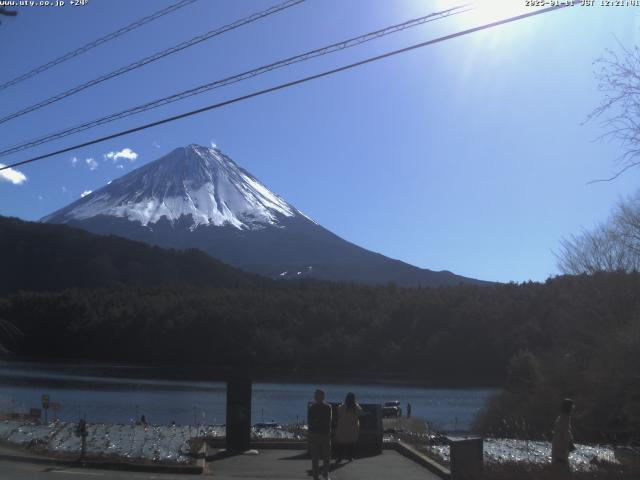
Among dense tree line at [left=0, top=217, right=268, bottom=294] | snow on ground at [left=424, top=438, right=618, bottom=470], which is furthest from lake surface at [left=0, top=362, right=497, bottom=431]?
dense tree line at [left=0, top=217, right=268, bottom=294]

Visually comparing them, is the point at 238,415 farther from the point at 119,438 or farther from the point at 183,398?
the point at 183,398

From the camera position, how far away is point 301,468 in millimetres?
13977

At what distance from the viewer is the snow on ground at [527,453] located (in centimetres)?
1343

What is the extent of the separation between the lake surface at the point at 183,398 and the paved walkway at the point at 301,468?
21.4m

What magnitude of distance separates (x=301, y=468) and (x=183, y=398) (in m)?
43.0

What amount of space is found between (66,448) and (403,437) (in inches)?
296

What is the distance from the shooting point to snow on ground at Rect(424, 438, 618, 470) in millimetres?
13430

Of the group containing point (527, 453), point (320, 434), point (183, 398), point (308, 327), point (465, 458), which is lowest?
point (183, 398)

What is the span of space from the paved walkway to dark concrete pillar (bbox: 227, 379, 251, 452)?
35 cm

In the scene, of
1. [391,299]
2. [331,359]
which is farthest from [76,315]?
[391,299]

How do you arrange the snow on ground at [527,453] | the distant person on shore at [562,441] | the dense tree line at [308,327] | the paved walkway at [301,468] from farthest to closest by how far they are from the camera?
the dense tree line at [308,327], the snow on ground at [527,453], the paved walkway at [301,468], the distant person on shore at [562,441]

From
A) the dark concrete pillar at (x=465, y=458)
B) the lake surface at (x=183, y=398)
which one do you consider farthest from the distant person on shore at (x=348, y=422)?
the lake surface at (x=183, y=398)

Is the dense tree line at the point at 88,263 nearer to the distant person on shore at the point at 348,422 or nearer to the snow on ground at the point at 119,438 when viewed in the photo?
the snow on ground at the point at 119,438

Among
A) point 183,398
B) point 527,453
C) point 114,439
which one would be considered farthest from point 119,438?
point 183,398
